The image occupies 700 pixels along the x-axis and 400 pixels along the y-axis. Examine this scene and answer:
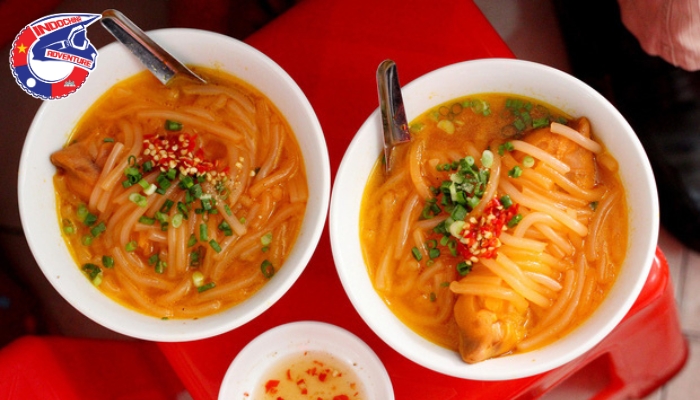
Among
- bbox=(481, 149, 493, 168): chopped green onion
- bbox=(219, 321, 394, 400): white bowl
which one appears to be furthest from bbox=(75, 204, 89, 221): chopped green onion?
bbox=(481, 149, 493, 168): chopped green onion

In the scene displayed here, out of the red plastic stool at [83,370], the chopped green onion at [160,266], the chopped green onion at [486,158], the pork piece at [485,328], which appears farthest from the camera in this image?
the red plastic stool at [83,370]

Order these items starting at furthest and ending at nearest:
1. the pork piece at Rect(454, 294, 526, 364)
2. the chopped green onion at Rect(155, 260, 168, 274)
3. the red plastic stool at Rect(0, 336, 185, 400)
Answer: the red plastic stool at Rect(0, 336, 185, 400), the chopped green onion at Rect(155, 260, 168, 274), the pork piece at Rect(454, 294, 526, 364)

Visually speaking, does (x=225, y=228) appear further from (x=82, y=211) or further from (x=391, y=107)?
(x=391, y=107)

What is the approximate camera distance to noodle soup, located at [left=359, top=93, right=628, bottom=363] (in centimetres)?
213

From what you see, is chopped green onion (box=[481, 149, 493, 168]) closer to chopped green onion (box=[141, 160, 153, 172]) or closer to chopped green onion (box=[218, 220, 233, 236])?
chopped green onion (box=[218, 220, 233, 236])

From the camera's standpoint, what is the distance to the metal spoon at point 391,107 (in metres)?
2.08

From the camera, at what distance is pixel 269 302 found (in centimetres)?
204

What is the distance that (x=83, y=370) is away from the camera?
8.45 ft

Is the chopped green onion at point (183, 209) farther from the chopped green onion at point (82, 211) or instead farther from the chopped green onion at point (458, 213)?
the chopped green onion at point (458, 213)

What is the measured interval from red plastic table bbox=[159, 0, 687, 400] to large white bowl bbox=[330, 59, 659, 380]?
11.9 inches

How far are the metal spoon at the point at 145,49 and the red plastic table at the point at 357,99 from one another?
445 mm

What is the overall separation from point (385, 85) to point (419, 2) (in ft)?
2.10

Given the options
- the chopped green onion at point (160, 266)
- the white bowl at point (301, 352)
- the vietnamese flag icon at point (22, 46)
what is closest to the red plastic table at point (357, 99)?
the white bowl at point (301, 352)

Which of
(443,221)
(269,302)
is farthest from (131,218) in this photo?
(443,221)
